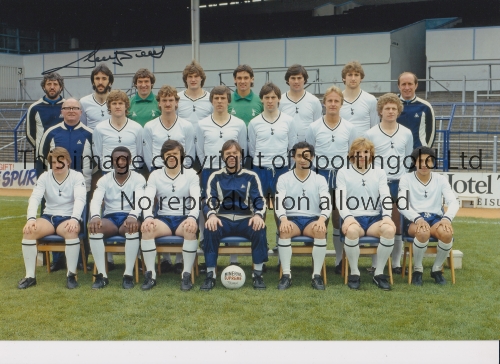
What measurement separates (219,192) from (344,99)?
169 centimetres

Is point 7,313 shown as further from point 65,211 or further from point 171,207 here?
point 171,207

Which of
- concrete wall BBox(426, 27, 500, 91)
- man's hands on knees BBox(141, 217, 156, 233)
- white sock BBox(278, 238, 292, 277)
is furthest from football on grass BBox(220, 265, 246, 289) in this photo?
concrete wall BBox(426, 27, 500, 91)

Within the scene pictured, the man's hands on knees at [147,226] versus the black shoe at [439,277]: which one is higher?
the man's hands on knees at [147,226]

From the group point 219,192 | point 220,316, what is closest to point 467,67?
point 219,192

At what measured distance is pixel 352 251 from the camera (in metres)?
5.58

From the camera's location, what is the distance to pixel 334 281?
5875mm

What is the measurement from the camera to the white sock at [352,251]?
5.56m

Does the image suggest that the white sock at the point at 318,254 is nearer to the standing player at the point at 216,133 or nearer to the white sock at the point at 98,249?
the standing player at the point at 216,133

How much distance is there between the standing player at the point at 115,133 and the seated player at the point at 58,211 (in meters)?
0.33

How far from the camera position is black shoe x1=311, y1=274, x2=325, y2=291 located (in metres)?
5.53

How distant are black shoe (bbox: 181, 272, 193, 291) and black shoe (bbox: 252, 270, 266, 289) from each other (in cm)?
59

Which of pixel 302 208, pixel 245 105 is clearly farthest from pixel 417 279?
pixel 245 105

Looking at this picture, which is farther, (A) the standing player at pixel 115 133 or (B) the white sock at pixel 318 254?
(A) the standing player at pixel 115 133

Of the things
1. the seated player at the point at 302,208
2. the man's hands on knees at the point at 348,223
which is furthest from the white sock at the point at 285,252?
the man's hands on knees at the point at 348,223
